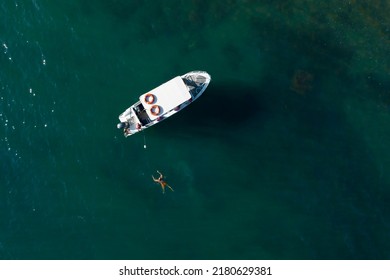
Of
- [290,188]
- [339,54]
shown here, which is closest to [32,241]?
[290,188]

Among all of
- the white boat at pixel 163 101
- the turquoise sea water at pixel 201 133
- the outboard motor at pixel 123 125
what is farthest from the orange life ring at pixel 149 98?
the turquoise sea water at pixel 201 133

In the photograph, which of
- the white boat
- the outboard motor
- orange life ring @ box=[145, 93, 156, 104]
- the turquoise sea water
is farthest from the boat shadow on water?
orange life ring @ box=[145, 93, 156, 104]

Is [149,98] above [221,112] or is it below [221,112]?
above

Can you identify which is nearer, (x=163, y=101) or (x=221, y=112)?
(x=163, y=101)

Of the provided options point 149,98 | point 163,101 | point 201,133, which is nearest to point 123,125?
point 149,98

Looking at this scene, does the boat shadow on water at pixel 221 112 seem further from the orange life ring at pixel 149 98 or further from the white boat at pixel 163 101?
the orange life ring at pixel 149 98

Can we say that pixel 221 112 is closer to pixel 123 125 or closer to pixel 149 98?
pixel 149 98
